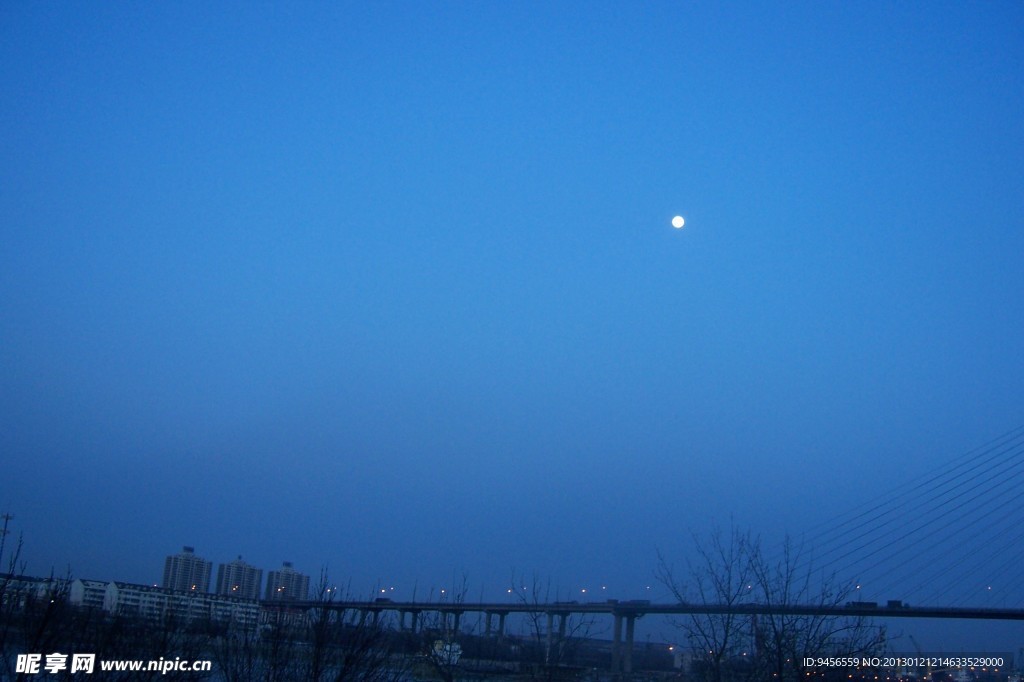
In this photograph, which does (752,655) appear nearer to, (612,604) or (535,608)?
(535,608)

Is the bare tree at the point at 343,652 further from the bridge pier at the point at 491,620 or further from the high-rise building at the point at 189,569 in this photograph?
the high-rise building at the point at 189,569

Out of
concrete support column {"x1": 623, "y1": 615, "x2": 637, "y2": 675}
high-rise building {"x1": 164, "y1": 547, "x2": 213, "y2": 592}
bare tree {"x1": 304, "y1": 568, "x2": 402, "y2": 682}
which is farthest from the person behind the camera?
Result: high-rise building {"x1": 164, "y1": 547, "x2": 213, "y2": 592}

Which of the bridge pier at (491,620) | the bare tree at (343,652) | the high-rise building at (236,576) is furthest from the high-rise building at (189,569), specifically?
→ the bare tree at (343,652)

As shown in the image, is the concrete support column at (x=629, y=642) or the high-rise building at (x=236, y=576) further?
the high-rise building at (x=236, y=576)

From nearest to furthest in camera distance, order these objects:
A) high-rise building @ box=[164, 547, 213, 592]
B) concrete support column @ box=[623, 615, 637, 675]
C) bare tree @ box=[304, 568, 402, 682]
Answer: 1. bare tree @ box=[304, 568, 402, 682]
2. concrete support column @ box=[623, 615, 637, 675]
3. high-rise building @ box=[164, 547, 213, 592]

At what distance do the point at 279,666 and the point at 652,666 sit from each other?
39184 millimetres

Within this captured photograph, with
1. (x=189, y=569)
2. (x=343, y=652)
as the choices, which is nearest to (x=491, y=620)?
(x=189, y=569)

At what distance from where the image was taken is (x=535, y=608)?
17828mm

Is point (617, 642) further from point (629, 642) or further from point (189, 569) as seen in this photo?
point (189, 569)

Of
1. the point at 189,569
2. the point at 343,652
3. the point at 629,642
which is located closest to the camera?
the point at 343,652

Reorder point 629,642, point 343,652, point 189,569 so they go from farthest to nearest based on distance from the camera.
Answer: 1. point 189,569
2. point 629,642
3. point 343,652

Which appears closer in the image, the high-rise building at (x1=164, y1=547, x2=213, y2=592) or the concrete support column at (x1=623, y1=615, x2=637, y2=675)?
the concrete support column at (x1=623, y1=615, x2=637, y2=675)

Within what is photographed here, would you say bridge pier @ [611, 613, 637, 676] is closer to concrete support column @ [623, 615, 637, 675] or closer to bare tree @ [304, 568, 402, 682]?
concrete support column @ [623, 615, 637, 675]

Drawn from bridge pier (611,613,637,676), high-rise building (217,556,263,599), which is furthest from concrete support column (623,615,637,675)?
high-rise building (217,556,263,599)
